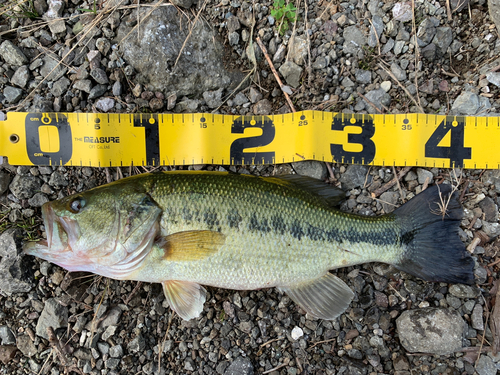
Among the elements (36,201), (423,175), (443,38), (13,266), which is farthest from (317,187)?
(13,266)

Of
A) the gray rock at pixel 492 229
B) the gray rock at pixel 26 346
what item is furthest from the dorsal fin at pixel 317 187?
the gray rock at pixel 26 346

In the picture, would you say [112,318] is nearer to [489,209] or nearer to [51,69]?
[51,69]

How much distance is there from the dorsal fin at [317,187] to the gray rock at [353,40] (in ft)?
4.95

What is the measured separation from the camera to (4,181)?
10.9ft

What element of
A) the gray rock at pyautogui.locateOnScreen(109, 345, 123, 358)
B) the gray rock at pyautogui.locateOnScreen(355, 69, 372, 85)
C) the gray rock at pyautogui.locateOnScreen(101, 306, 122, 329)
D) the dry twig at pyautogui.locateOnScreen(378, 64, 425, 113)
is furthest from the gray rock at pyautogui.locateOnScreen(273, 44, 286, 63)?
the gray rock at pyautogui.locateOnScreen(109, 345, 123, 358)

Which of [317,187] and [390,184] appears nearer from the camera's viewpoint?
[317,187]

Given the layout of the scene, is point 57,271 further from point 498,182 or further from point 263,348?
point 498,182

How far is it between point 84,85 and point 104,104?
0.94 feet

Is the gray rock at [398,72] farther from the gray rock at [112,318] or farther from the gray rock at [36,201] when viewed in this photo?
the gray rock at [36,201]

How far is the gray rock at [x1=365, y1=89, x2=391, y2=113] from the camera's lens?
343 centimetres

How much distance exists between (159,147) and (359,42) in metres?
2.47

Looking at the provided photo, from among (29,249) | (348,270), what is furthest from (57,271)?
(348,270)

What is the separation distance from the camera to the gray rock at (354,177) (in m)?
3.40

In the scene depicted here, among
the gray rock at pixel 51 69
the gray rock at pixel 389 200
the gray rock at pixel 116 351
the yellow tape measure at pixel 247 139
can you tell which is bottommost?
the gray rock at pixel 116 351
